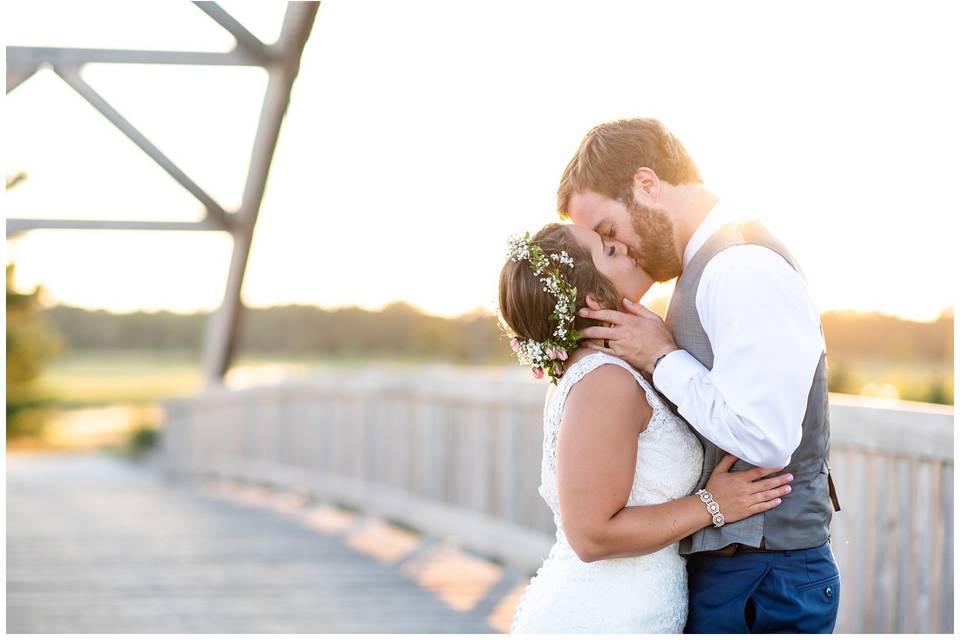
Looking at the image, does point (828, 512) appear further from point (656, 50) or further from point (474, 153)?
point (474, 153)

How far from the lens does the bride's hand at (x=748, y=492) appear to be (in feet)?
7.41

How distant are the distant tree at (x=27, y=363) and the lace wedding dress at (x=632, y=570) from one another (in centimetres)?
1390

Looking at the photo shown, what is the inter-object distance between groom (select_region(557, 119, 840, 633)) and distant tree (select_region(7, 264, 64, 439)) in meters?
14.0

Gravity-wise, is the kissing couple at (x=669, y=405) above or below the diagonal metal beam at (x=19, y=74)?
below

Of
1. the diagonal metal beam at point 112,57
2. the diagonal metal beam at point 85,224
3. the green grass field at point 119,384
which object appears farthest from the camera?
the green grass field at point 119,384

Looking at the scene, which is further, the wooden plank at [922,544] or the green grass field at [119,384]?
the green grass field at [119,384]

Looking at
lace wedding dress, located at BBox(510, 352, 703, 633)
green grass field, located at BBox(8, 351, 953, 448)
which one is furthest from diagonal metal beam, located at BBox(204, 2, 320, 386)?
green grass field, located at BBox(8, 351, 953, 448)

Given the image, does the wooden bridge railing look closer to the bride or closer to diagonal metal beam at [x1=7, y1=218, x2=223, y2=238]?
the bride

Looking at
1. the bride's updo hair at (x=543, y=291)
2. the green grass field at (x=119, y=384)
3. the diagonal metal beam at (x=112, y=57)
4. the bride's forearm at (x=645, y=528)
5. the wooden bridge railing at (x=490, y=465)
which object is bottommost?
the green grass field at (x=119, y=384)

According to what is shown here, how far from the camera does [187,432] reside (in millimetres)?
13430

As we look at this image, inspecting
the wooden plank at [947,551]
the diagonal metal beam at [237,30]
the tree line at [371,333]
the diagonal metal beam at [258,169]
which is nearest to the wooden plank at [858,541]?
the wooden plank at [947,551]

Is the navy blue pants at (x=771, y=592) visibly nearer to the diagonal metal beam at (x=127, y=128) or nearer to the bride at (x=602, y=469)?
the bride at (x=602, y=469)

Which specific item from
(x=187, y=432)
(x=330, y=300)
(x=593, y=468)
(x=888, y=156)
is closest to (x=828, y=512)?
(x=593, y=468)

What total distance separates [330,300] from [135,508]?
11060mm
